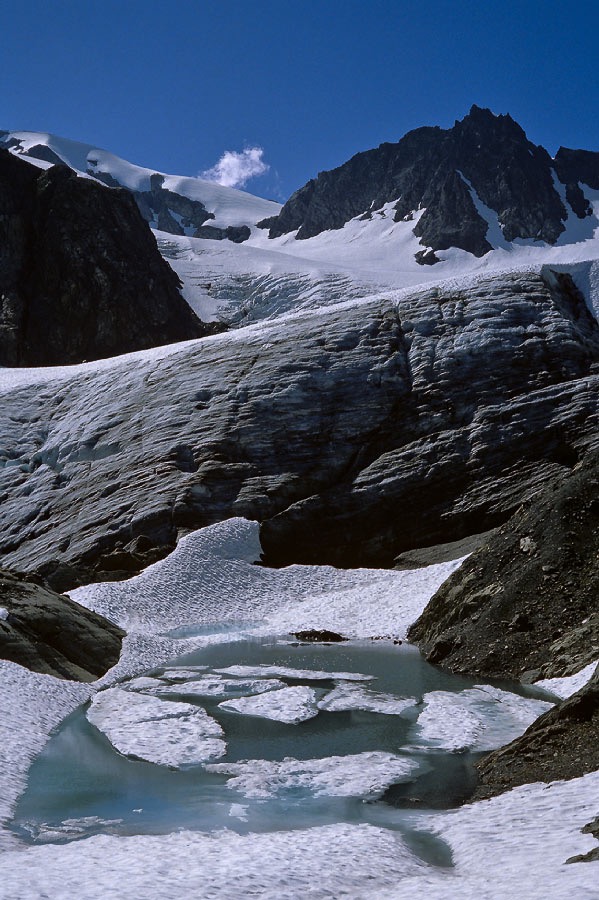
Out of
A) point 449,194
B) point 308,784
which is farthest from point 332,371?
point 449,194

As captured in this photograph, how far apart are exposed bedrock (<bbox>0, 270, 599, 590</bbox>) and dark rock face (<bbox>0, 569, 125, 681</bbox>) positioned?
1246 cm

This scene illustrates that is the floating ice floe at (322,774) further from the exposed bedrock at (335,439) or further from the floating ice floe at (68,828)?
→ the exposed bedrock at (335,439)

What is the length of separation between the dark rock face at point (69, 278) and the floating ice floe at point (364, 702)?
84359 mm

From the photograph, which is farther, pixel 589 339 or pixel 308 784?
pixel 589 339

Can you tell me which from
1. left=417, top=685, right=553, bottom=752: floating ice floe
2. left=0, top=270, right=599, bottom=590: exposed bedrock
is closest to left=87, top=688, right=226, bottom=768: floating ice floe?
left=417, top=685, right=553, bottom=752: floating ice floe

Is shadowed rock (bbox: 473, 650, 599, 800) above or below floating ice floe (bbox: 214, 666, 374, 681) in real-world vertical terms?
above

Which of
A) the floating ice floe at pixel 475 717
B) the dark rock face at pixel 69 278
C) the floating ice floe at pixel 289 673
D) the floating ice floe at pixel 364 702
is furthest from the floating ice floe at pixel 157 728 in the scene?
the dark rock face at pixel 69 278

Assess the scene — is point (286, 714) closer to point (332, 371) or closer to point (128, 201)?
point (332, 371)

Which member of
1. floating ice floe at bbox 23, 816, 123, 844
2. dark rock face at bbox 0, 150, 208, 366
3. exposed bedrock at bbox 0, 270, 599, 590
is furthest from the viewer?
dark rock face at bbox 0, 150, 208, 366

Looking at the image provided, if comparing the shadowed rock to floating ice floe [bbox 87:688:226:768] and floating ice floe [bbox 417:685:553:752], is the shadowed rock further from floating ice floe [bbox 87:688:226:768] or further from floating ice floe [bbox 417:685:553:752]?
floating ice floe [bbox 87:688:226:768]

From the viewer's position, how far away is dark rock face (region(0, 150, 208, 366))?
100000 millimetres

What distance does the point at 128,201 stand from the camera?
379 feet

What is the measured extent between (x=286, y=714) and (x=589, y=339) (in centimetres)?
3645

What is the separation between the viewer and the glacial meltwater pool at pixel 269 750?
11.9m
